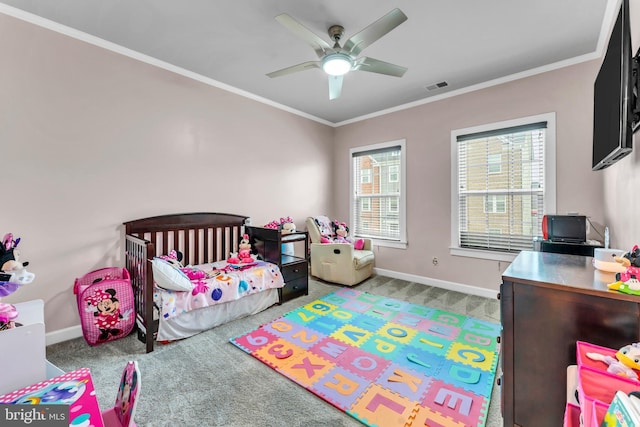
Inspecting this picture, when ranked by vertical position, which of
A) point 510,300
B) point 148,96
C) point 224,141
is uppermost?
point 148,96

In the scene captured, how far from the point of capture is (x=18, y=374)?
1.08 m

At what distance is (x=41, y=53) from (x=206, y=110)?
4.51ft

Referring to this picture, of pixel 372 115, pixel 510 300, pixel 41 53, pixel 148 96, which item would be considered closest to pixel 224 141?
pixel 148 96

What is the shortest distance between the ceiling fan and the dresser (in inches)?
69.3

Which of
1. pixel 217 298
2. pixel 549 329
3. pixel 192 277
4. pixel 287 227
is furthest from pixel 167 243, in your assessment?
pixel 549 329

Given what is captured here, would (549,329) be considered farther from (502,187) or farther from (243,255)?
(243,255)

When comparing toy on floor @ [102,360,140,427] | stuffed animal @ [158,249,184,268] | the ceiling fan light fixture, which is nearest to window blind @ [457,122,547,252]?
the ceiling fan light fixture

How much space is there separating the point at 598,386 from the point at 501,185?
9.59 feet

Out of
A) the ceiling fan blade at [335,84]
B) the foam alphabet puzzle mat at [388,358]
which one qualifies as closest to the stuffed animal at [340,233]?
the foam alphabet puzzle mat at [388,358]

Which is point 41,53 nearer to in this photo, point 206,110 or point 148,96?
point 148,96

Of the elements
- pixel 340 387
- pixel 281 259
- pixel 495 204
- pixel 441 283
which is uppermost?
pixel 495 204

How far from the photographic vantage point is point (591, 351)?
3.40 ft

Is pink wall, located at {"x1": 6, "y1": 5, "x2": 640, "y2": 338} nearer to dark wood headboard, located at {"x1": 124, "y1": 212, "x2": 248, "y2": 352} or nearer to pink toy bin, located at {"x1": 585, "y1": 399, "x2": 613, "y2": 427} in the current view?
dark wood headboard, located at {"x1": 124, "y1": 212, "x2": 248, "y2": 352}

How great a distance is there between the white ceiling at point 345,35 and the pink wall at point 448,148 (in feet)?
0.75
